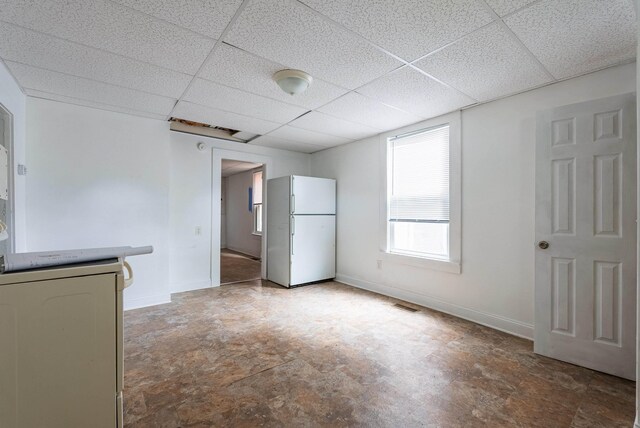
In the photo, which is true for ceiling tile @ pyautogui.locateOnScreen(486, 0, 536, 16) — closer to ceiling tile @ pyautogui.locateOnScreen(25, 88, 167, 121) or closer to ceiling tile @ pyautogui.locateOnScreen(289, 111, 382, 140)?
ceiling tile @ pyautogui.locateOnScreen(289, 111, 382, 140)

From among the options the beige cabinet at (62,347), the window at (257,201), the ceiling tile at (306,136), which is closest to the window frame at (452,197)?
the ceiling tile at (306,136)

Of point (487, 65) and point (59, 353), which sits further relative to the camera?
point (487, 65)

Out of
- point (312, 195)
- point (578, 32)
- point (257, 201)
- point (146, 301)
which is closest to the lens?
point (578, 32)

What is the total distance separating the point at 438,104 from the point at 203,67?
2302mm

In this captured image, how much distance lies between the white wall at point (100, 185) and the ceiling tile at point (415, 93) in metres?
2.74

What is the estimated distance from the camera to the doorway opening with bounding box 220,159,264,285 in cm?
688

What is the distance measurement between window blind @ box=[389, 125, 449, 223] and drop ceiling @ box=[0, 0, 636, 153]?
0.55m

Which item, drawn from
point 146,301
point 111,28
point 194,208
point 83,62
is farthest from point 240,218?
point 111,28

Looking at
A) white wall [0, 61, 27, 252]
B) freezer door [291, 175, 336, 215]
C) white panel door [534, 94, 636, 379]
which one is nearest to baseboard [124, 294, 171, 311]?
white wall [0, 61, 27, 252]

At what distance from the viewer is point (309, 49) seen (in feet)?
6.59

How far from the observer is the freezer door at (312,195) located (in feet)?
14.4

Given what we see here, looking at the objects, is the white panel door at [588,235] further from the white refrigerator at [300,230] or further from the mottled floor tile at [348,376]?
the white refrigerator at [300,230]

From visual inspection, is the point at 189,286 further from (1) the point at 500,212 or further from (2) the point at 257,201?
(1) the point at 500,212

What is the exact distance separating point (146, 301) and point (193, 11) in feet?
10.6
